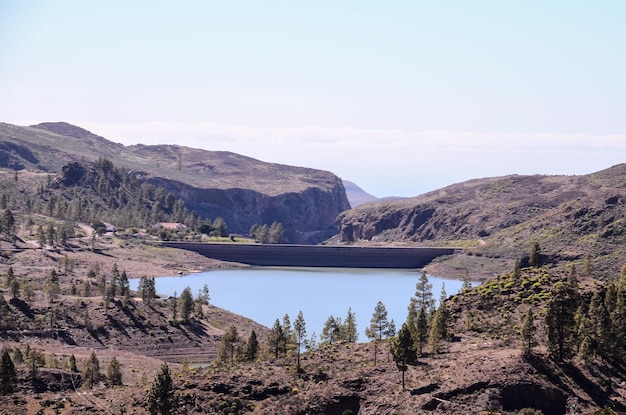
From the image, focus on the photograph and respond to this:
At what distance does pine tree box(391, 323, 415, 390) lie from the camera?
7175cm

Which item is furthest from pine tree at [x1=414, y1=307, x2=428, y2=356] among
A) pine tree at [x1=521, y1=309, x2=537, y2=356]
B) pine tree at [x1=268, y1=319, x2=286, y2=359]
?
pine tree at [x1=268, y1=319, x2=286, y2=359]

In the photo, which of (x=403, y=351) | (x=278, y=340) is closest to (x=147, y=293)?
(x=278, y=340)

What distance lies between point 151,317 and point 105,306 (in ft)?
24.3

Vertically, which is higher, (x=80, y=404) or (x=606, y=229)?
(x=606, y=229)

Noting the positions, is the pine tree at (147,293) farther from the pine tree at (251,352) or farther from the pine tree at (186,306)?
the pine tree at (251,352)

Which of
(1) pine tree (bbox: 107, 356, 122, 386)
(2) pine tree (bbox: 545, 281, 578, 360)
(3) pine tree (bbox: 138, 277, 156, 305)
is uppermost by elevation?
(2) pine tree (bbox: 545, 281, 578, 360)

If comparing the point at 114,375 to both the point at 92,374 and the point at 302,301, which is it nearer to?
the point at 92,374

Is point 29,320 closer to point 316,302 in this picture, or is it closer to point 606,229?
point 316,302

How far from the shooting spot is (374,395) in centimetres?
7075

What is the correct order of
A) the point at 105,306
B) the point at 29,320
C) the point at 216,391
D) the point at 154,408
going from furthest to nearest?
the point at 105,306 → the point at 29,320 → the point at 216,391 → the point at 154,408

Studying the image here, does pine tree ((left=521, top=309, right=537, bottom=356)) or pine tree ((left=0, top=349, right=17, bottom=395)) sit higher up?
pine tree ((left=521, top=309, right=537, bottom=356))

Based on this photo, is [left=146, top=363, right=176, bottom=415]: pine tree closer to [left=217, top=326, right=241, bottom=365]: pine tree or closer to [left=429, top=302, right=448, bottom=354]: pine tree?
[left=429, top=302, right=448, bottom=354]: pine tree

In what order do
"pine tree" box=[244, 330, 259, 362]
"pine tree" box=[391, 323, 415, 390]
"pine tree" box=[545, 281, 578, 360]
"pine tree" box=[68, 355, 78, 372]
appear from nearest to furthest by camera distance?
"pine tree" box=[391, 323, 415, 390] < "pine tree" box=[545, 281, 578, 360] < "pine tree" box=[244, 330, 259, 362] < "pine tree" box=[68, 355, 78, 372]

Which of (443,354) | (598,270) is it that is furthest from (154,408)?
(598,270)
